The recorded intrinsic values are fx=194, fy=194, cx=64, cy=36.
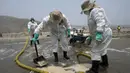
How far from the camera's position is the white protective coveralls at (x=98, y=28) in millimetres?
4473

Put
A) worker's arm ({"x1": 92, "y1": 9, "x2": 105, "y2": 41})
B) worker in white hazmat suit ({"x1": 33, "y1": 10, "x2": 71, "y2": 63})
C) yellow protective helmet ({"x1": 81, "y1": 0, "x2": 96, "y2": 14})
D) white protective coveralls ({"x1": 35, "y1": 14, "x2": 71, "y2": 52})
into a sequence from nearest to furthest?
worker's arm ({"x1": 92, "y1": 9, "x2": 105, "y2": 41}) → yellow protective helmet ({"x1": 81, "y1": 0, "x2": 96, "y2": 14}) → worker in white hazmat suit ({"x1": 33, "y1": 10, "x2": 71, "y2": 63}) → white protective coveralls ({"x1": 35, "y1": 14, "x2": 71, "y2": 52})

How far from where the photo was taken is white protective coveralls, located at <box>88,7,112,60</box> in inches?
176

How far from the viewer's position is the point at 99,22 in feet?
14.6

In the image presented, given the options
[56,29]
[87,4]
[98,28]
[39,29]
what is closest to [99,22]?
[98,28]

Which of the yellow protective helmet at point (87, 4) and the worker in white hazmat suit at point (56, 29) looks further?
the worker in white hazmat suit at point (56, 29)

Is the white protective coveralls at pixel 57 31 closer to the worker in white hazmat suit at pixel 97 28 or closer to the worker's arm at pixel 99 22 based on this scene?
the worker in white hazmat suit at pixel 97 28

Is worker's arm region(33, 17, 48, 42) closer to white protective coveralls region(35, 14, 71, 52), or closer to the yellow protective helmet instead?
white protective coveralls region(35, 14, 71, 52)

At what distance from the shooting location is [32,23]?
502 inches

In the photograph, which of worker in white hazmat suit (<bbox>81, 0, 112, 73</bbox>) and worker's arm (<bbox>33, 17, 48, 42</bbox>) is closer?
worker in white hazmat suit (<bbox>81, 0, 112, 73</bbox>)

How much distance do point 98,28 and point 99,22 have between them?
15 centimetres

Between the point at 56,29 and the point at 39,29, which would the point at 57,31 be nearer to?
the point at 56,29

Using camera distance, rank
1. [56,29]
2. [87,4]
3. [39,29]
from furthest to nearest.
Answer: [56,29], [39,29], [87,4]

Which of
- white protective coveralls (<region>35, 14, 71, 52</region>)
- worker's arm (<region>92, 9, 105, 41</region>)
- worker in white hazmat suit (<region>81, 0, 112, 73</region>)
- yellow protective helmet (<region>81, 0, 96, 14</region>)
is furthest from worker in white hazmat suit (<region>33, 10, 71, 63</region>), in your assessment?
worker's arm (<region>92, 9, 105, 41</region>)

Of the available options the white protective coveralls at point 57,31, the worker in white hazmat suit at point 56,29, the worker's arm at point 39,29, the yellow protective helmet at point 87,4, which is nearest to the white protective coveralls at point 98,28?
the yellow protective helmet at point 87,4
